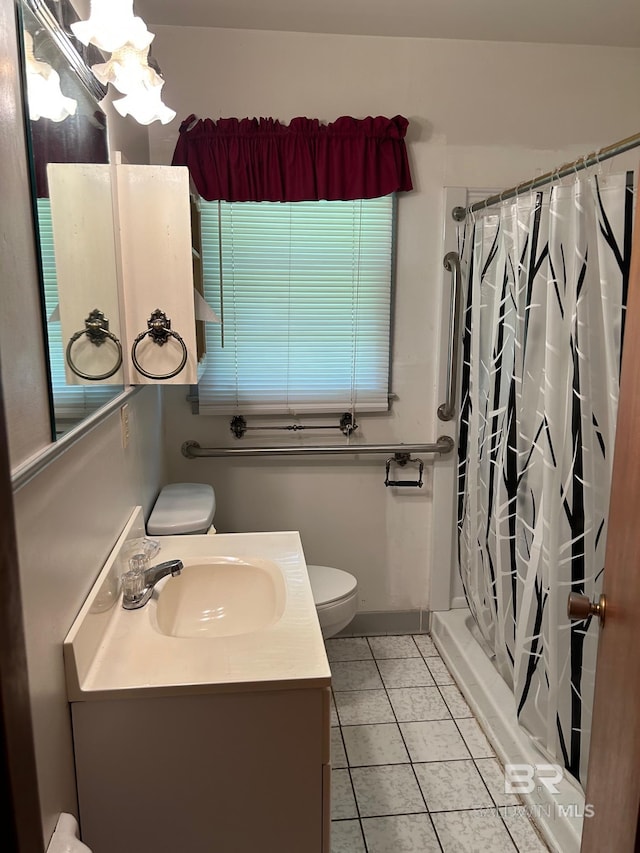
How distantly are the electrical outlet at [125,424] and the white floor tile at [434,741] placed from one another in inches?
55.9

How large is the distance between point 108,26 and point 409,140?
1493 millimetres

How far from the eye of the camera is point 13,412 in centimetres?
88

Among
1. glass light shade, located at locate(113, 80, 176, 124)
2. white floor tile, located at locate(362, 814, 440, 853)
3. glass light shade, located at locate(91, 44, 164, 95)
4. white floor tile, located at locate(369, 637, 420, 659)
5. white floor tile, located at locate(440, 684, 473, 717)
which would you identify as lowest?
white floor tile, located at locate(362, 814, 440, 853)

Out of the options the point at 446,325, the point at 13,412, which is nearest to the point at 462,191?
the point at 446,325

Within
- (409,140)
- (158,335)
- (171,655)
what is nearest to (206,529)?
(158,335)

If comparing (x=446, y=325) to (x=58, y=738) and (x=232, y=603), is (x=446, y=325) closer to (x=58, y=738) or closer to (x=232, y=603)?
A: (x=232, y=603)

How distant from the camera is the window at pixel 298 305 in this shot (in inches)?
97.8

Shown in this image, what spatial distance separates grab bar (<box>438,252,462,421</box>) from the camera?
256 centimetres

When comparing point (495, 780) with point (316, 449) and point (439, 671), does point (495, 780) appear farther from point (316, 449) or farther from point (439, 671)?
point (316, 449)

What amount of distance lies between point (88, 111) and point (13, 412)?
0.86m

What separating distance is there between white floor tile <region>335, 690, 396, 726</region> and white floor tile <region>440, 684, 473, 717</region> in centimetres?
23

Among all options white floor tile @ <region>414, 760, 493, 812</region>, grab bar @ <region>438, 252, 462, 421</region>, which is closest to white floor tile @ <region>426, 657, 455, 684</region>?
white floor tile @ <region>414, 760, 493, 812</region>

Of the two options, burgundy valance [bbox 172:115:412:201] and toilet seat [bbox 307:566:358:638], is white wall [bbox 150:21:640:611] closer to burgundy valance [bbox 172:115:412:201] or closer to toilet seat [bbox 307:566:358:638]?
burgundy valance [bbox 172:115:412:201]

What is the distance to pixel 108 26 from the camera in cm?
127
